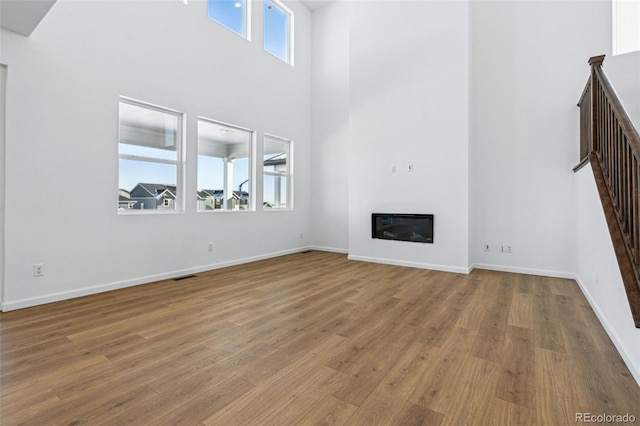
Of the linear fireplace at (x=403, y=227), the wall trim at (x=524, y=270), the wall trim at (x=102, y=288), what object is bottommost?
the wall trim at (x=102, y=288)

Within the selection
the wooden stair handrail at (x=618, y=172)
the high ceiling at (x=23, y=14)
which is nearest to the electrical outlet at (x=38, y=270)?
the high ceiling at (x=23, y=14)

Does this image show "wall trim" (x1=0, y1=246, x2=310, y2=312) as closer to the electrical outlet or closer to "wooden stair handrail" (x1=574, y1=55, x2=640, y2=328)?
the electrical outlet

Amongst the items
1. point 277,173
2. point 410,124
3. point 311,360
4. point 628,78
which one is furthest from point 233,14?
point 628,78

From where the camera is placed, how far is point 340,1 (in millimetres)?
6422

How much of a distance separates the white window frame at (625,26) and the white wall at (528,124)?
0.09m

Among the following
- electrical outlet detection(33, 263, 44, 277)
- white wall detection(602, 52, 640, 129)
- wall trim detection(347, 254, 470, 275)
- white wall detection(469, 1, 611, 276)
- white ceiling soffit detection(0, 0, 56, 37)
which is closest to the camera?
white ceiling soffit detection(0, 0, 56, 37)

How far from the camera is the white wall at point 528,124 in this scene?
4.06 m

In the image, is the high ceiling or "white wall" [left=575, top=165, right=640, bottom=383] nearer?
"white wall" [left=575, top=165, right=640, bottom=383]

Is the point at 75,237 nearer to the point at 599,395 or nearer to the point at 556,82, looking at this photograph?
the point at 599,395

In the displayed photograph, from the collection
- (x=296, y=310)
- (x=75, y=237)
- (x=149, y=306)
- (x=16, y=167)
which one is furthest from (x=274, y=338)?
(x=16, y=167)

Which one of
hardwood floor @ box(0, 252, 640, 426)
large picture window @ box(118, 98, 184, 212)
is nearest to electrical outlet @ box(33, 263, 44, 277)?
hardwood floor @ box(0, 252, 640, 426)

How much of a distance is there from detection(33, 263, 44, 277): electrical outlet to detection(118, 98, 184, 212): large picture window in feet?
3.06

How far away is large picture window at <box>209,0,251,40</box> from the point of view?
4773 millimetres

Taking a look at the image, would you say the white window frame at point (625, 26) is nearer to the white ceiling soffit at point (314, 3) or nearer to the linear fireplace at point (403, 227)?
the linear fireplace at point (403, 227)
